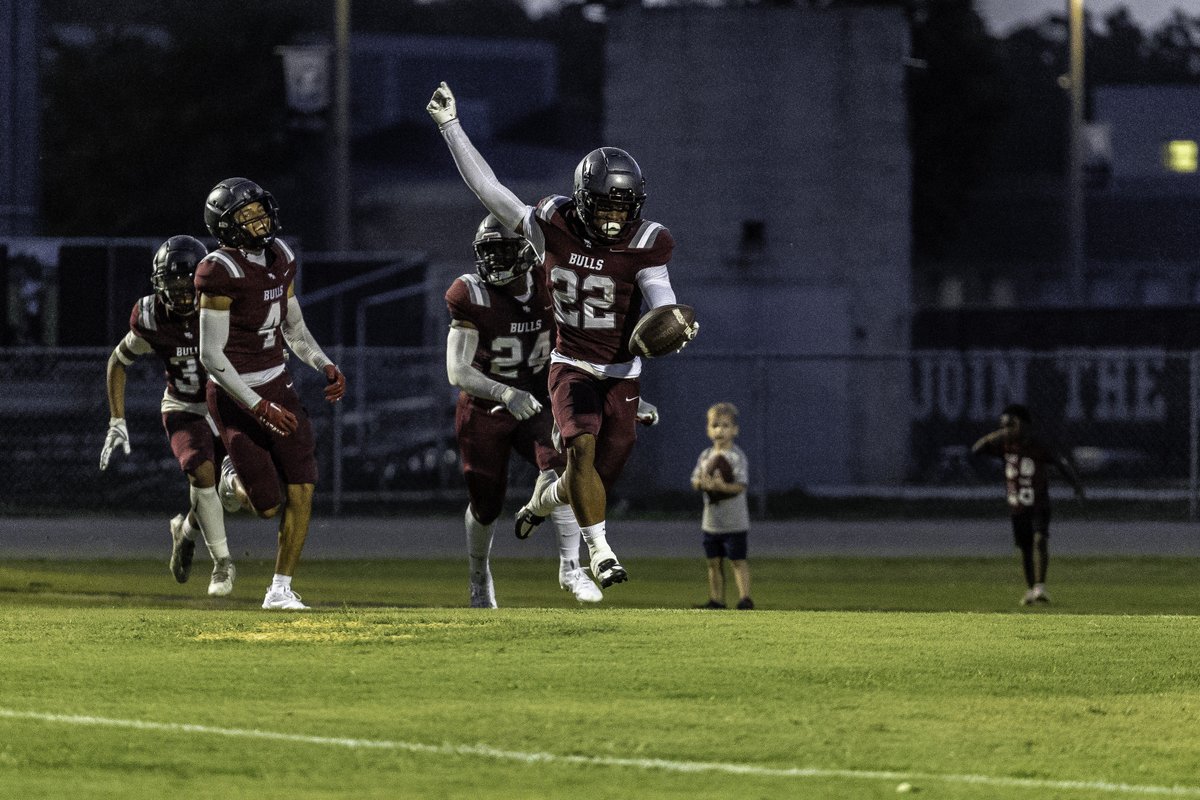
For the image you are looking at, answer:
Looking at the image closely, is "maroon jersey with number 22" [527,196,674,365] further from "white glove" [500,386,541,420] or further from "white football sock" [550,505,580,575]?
"white football sock" [550,505,580,575]

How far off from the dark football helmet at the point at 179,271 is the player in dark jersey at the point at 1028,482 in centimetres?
620

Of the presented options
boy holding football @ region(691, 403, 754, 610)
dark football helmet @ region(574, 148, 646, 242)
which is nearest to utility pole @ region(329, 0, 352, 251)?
boy holding football @ region(691, 403, 754, 610)

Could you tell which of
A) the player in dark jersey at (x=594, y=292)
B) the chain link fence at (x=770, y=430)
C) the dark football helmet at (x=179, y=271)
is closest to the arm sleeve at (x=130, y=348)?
the dark football helmet at (x=179, y=271)

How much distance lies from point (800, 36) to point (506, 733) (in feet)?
68.2

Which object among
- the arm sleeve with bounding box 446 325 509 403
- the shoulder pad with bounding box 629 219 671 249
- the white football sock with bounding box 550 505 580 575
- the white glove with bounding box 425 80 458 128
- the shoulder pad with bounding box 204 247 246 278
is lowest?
the white football sock with bounding box 550 505 580 575

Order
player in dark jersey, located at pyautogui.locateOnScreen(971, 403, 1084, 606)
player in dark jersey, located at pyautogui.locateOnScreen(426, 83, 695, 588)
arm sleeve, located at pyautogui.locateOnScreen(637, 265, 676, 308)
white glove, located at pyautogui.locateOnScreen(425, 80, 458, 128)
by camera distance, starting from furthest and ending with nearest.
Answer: player in dark jersey, located at pyautogui.locateOnScreen(971, 403, 1084, 606) < white glove, located at pyautogui.locateOnScreen(425, 80, 458, 128) < player in dark jersey, located at pyautogui.locateOnScreen(426, 83, 695, 588) < arm sleeve, located at pyautogui.locateOnScreen(637, 265, 676, 308)

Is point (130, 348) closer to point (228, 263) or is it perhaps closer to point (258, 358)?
point (258, 358)

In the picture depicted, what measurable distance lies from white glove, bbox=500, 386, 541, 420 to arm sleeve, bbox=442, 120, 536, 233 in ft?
3.42

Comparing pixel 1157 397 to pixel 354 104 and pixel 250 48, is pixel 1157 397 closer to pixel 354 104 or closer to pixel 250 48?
pixel 250 48

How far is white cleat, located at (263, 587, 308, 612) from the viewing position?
37.4ft

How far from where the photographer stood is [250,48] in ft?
190

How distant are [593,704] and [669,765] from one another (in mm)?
1058

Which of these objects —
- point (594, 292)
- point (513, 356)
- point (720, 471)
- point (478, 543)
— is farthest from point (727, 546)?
point (594, 292)

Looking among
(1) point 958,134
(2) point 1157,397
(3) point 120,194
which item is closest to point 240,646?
(2) point 1157,397
